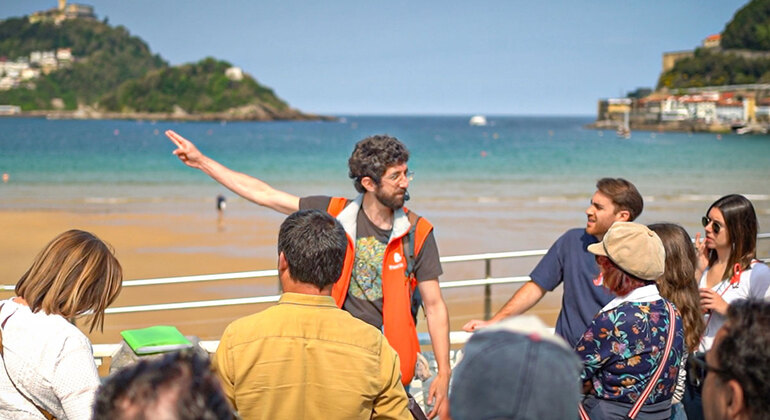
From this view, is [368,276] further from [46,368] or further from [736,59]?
[736,59]

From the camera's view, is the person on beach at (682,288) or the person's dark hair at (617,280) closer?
the person's dark hair at (617,280)

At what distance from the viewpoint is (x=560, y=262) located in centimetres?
416

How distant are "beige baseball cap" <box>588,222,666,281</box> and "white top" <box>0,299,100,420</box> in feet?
6.12

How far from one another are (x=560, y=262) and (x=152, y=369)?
3061 mm

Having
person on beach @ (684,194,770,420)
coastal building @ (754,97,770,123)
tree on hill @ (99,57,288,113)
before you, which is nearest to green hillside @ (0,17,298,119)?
tree on hill @ (99,57,288,113)

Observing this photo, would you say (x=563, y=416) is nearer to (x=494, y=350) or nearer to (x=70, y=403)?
(x=494, y=350)

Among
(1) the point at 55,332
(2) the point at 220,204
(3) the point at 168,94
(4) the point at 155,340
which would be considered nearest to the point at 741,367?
(1) the point at 55,332

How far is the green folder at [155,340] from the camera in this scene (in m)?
4.39

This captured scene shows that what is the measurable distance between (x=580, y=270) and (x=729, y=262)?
2.44 ft

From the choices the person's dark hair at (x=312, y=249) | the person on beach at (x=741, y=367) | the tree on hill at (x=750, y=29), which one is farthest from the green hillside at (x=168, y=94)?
the person on beach at (x=741, y=367)

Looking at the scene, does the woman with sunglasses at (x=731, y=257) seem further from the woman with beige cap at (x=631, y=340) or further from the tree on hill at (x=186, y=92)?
the tree on hill at (x=186, y=92)

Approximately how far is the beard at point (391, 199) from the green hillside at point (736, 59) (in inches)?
6180

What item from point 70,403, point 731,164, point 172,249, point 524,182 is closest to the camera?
point 70,403

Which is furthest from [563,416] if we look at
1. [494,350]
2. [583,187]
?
[583,187]
